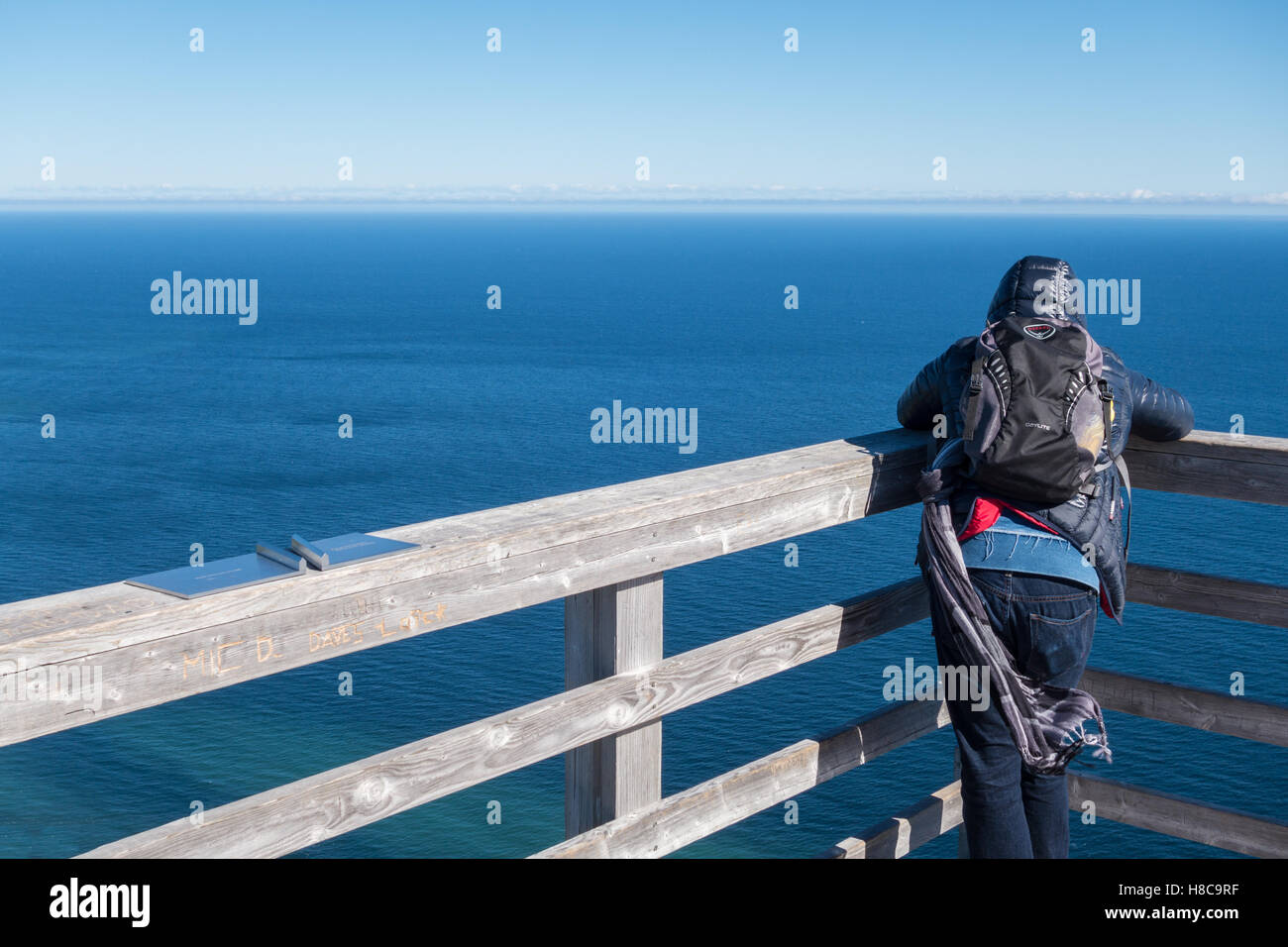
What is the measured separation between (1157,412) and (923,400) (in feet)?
2.59

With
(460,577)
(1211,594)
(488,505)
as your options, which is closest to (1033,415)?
(1211,594)

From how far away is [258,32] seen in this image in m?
192

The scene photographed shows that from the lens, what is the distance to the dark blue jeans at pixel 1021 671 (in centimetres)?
364

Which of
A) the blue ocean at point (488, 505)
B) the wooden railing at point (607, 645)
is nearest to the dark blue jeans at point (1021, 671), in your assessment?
the wooden railing at point (607, 645)

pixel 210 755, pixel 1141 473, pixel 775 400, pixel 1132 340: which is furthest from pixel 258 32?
pixel 1141 473

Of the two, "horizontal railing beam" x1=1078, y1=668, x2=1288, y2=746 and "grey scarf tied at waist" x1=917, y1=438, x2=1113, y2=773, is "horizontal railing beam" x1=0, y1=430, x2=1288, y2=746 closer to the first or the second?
"grey scarf tied at waist" x1=917, y1=438, x2=1113, y2=773

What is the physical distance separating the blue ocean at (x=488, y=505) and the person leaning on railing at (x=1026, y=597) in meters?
7.91

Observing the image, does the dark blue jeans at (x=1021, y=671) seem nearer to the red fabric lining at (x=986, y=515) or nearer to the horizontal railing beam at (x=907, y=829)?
the red fabric lining at (x=986, y=515)

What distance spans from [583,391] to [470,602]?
384ft

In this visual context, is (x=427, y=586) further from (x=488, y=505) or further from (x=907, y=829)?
(x=488, y=505)

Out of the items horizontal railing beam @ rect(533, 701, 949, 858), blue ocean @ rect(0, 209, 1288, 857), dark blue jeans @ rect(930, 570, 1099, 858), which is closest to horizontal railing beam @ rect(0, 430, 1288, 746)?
dark blue jeans @ rect(930, 570, 1099, 858)

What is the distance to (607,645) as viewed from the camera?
3.26m
